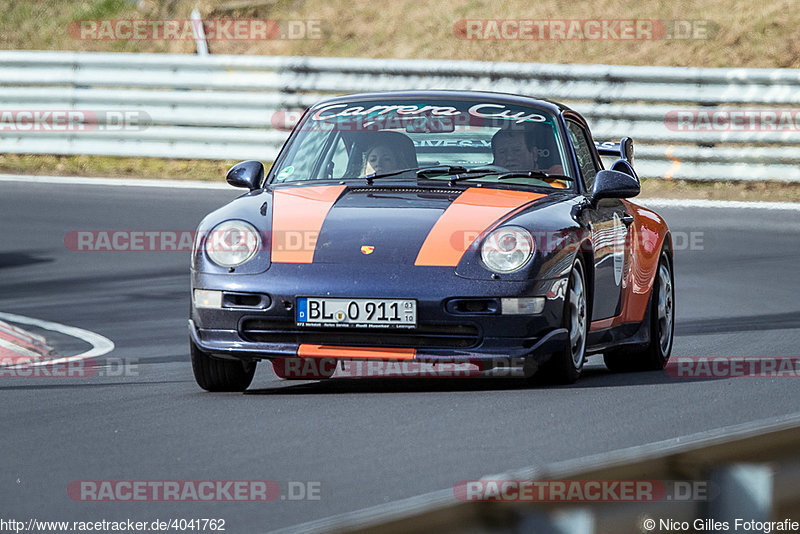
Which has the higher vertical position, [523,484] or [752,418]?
[523,484]

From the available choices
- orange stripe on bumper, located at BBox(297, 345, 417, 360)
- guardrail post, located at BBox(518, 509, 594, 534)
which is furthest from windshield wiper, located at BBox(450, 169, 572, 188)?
guardrail post, located at BBox(518, 509, 594, 534)

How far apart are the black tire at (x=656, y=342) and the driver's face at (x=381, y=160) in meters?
1.43

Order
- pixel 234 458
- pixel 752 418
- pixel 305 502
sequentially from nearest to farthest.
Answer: pixel 305 502 < pixel 234 458 < pixel 752 418

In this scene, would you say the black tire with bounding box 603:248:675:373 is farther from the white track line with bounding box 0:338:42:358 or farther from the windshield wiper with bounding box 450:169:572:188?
the white track line with bounding box 0:338:42:358

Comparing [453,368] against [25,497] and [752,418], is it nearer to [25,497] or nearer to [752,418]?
[752,418]

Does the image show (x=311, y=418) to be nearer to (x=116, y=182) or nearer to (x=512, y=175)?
(x=512, y=175)

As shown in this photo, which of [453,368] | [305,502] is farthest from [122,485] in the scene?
[453,368]

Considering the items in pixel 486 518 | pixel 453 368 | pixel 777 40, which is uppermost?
pixel 777 40

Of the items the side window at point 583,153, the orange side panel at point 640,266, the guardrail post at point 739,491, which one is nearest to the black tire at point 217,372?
the orange side panel at point 640,266

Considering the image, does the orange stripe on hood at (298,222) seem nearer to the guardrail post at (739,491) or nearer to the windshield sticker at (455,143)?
the windshield sticker at (455,143)

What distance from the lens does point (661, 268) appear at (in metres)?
8.21

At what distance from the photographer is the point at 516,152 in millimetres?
7547

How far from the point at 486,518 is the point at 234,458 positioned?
281 centimetres

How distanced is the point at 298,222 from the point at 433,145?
121 cm
